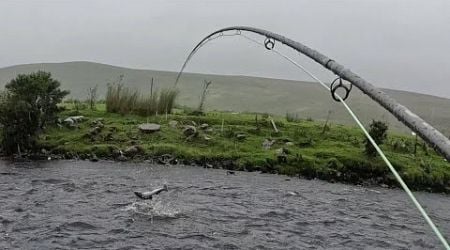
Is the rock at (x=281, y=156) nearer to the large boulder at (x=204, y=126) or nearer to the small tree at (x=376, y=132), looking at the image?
the small tree at (x=376, y=132)

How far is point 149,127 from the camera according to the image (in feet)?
81.8

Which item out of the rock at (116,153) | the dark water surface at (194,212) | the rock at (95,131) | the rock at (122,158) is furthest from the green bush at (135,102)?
the dark water surface at (194,212)

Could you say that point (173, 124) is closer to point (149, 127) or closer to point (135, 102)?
point (149, 127)

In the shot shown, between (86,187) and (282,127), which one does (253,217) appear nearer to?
(86,187)

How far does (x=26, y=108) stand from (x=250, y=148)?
9385mm

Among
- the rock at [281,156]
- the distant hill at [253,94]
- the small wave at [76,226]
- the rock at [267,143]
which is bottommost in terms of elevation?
the small wave at [76,226]

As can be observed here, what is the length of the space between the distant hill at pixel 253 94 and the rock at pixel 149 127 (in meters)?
20.0

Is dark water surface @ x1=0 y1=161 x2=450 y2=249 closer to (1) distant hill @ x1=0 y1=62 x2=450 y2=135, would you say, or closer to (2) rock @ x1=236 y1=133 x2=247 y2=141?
(2) rock @ x1=236 y1=133 x2=247 y2=141

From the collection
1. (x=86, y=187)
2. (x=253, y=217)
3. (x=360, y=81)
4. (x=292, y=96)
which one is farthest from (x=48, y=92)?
(x=292, y=96)

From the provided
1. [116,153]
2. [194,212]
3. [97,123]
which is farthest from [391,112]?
[97,123]

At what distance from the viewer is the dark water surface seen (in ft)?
36.8

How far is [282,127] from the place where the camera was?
2738cm

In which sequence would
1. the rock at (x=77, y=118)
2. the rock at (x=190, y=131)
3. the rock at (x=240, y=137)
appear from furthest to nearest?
the rock at (x=77, y=118), the rock at (x=240, y=137), the rock at (x=190, y=131)

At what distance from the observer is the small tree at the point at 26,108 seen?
21641 millimetres
